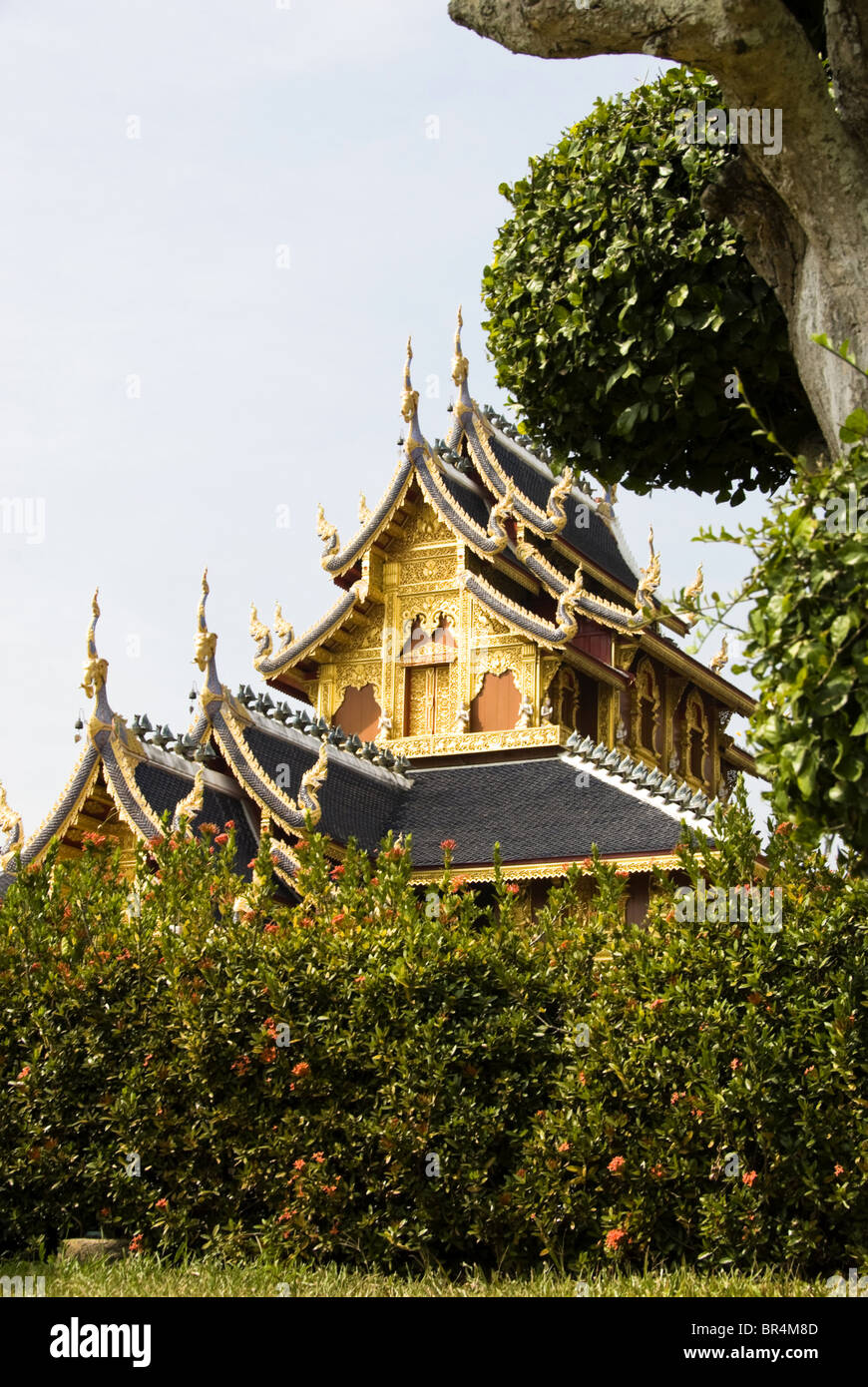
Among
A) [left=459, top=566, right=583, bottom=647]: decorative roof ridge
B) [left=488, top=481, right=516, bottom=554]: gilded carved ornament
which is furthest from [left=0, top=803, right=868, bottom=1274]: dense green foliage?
[left=488, top=481, right=516, bottom=554]: gilded carved ornament

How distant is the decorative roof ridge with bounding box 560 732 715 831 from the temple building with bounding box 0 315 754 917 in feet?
0.11

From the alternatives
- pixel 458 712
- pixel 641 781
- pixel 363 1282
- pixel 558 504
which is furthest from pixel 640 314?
pixel 558 504

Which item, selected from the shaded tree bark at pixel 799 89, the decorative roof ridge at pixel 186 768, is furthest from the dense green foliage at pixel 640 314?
the decorative roof ridge at pixel 186 768

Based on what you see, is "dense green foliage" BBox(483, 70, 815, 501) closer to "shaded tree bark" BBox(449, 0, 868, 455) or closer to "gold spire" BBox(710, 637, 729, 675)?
"shaded tree bark" BBox(449, 0, 868, 455)

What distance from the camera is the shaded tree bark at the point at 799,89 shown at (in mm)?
7207

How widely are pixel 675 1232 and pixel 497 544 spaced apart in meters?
15.3

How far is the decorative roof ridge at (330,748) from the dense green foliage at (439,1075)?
925cm

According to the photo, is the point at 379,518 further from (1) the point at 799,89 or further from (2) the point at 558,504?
(1) the point at 799,89

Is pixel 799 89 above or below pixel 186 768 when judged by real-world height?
above

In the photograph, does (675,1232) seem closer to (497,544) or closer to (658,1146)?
(658,1146)

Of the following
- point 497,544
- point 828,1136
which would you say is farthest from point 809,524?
point 497,544

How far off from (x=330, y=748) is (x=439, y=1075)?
12.0m

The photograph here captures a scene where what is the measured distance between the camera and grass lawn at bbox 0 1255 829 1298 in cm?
841

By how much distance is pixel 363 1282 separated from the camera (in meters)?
9.23
